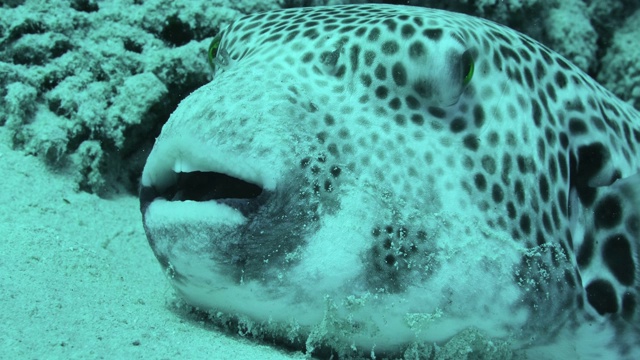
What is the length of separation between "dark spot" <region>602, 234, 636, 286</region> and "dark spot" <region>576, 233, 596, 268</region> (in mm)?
61

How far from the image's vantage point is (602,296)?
7.93ft

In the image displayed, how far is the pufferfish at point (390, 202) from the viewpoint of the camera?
1.95 metres

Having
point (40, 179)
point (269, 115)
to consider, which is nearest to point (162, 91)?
point (40, 179)

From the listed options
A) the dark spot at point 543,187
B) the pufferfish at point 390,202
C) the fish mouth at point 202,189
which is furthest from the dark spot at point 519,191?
the fish mouth at point 202,189

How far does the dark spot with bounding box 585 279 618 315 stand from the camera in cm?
240

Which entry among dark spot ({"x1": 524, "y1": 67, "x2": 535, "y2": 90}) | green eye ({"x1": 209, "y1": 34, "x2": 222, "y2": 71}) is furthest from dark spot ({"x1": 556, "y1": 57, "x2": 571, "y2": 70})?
green eye ({"x1": 209, "y1": 34, "x2": 222, "y2": 71})

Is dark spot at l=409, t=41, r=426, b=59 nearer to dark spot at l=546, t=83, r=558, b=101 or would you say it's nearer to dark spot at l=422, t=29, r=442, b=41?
dark spot at l=422, t=29, r=442, b=41

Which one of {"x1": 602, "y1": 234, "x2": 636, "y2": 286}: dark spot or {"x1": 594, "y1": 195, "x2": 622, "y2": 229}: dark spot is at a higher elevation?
{"x1": 594, "y1": 195, "x2": 622, "y2": 229}: dark spot

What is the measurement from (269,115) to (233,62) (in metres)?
0.71

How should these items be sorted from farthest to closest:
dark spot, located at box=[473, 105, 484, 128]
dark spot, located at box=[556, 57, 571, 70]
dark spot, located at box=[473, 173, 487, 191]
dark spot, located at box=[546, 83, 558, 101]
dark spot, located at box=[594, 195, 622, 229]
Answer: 1. dark spot, located at box=[556, 57, 571, 70]
2. dark spot, located at box=[546, 83, 558, 101]
3. dark spot, located at box=[594, 195, 622, 229]
4. dark spot, located at box=[473, 105, 484, 128]
5. dark spot, located at box=[473, 173, 487, 191]

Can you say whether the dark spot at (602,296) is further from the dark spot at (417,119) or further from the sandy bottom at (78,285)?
the sandy bottom at (78,285)

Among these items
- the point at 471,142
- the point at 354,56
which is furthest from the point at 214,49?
the point at 471,142

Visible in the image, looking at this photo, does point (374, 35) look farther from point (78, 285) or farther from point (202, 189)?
point (78, 285)

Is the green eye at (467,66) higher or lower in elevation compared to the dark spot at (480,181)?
higher
